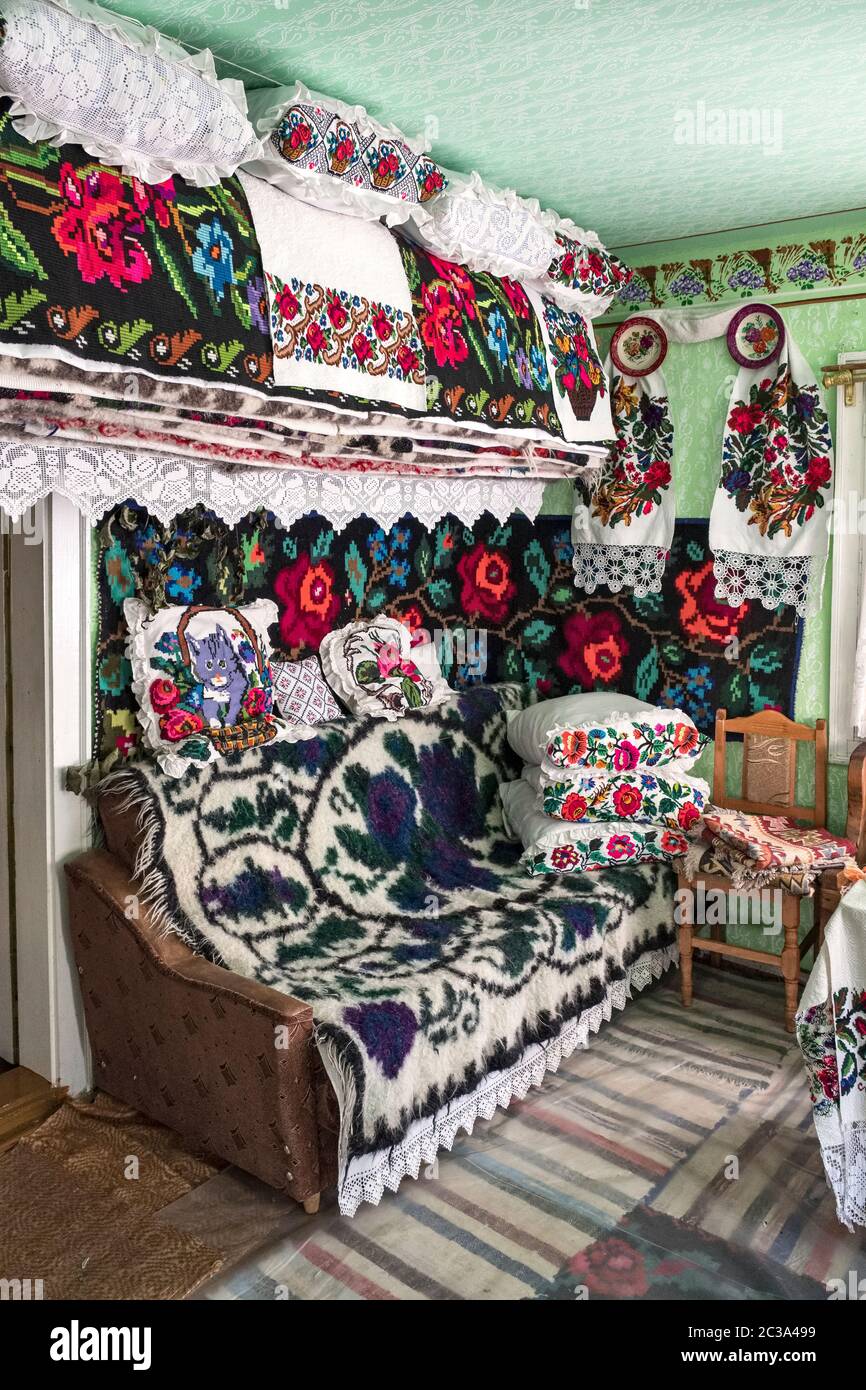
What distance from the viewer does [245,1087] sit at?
2664 mm

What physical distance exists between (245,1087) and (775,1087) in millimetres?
1712

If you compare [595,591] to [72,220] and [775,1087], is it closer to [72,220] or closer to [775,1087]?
[775,1087]

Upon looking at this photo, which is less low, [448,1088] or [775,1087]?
[448,1088]

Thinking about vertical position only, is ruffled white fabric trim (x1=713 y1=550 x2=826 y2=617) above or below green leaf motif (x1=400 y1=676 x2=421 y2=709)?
above

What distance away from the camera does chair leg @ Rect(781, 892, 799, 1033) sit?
140 inches

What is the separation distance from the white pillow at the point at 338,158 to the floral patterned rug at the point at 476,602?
109 centimetres

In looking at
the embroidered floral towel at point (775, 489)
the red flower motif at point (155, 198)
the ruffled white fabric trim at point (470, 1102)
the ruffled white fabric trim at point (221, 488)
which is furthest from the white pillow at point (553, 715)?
the red flower motif at point (155, 198)

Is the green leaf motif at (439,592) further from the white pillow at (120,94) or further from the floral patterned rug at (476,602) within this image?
the white pillow at (120,94)

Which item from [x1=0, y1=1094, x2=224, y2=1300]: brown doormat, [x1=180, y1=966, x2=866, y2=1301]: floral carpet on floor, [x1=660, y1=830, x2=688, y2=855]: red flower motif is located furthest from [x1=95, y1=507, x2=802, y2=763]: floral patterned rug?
[x1=180, y1=966, x2=866, y2=1301]: floral carpet on floor

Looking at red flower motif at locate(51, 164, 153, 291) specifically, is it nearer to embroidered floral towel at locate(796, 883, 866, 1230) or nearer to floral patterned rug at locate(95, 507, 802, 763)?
floral patterned rug at locate(95, 507, 802, 763)

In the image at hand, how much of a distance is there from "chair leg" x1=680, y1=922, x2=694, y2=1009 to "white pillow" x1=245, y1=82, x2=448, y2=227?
8.44ft

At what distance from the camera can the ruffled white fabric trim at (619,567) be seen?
4324mm

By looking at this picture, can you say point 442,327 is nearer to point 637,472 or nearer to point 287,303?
point 287,303
